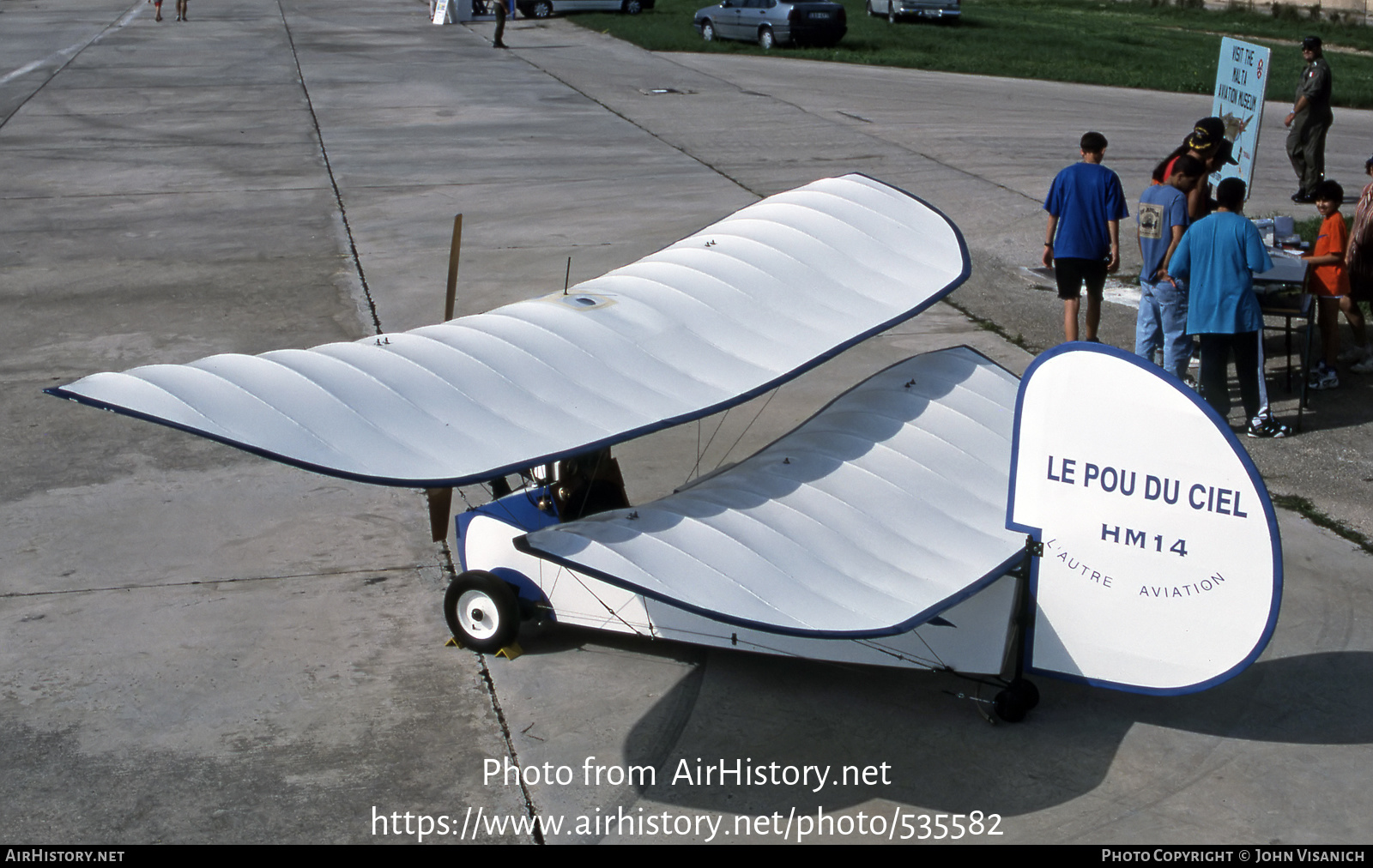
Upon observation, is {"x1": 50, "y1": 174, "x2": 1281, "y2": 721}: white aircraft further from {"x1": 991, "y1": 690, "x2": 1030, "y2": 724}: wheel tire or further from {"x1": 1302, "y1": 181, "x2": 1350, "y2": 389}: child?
{"x1": 1302, "y1": 181, "x2": 1350, "y2": 389}: child

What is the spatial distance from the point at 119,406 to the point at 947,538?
402cm

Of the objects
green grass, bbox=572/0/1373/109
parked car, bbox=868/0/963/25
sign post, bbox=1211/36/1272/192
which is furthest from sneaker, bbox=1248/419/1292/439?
parked car, bbox=868/0/963/25

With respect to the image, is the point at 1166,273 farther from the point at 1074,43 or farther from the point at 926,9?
the point at 926,9

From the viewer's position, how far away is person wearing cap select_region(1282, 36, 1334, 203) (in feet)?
62.0

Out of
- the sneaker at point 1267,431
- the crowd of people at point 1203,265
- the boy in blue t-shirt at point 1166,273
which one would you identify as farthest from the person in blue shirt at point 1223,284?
the sneaker at point 1267,431

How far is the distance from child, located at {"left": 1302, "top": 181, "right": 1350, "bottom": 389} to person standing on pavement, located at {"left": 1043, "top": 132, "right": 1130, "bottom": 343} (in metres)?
1.69

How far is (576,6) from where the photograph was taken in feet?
151

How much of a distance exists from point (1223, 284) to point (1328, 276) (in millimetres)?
2148

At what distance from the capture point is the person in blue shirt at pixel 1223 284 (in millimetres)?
9828

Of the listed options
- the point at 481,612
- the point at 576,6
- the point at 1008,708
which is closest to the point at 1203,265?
the point at 1008,708

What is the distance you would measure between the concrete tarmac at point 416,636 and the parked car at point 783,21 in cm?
1657

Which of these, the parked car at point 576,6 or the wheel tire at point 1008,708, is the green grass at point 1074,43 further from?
the wheel tire at point 1008,708

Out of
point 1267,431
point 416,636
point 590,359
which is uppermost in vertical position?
point 590,359

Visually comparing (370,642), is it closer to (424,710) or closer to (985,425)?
(424,710)
